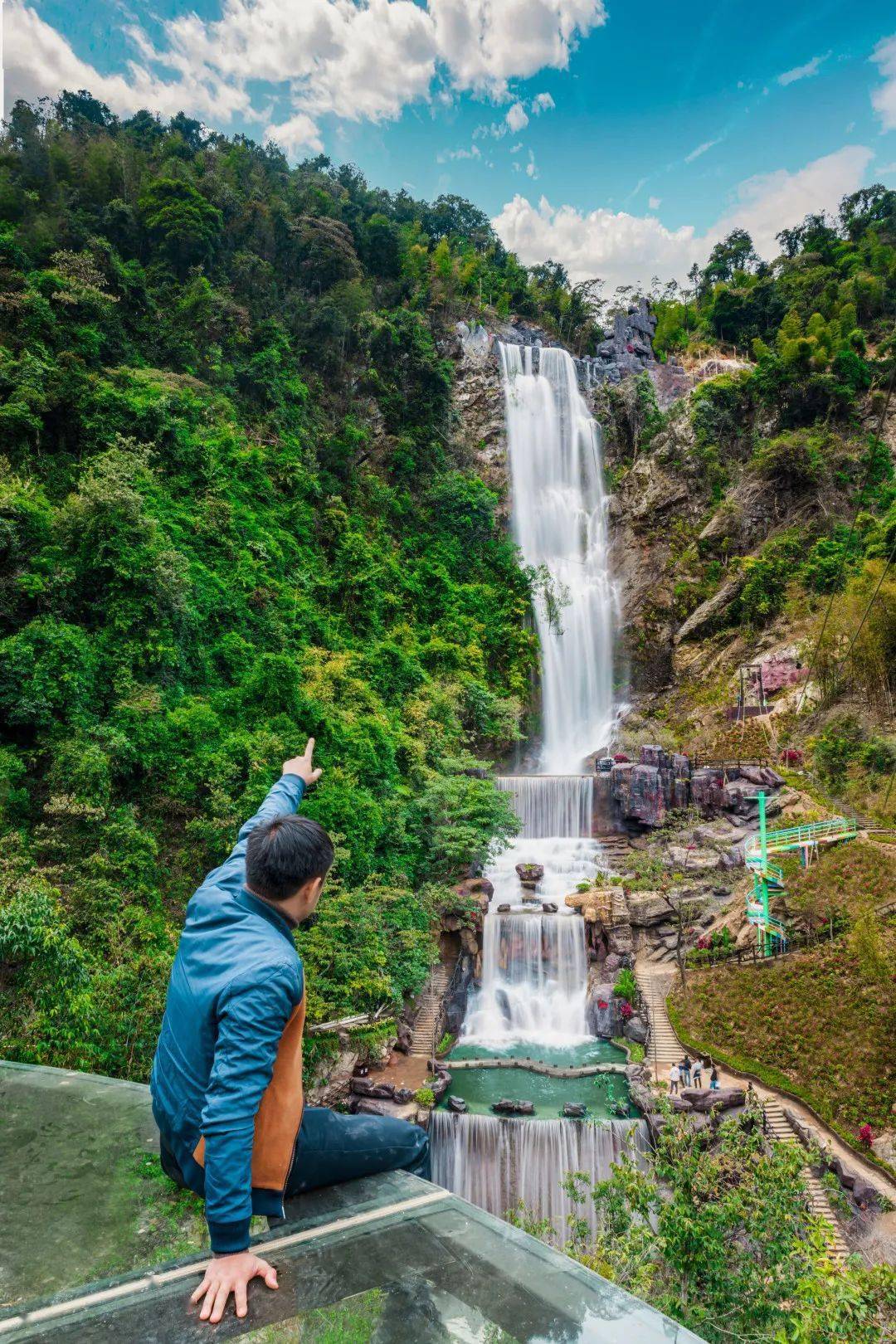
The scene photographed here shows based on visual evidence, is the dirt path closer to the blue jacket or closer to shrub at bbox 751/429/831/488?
the blue jacket

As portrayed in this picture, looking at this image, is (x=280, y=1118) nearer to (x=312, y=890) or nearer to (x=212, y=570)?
(x=312, y=890)

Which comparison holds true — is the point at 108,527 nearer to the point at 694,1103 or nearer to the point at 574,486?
the point at 694,1103

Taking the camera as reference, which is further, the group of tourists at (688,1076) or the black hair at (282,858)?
the group of tourists at (688,1076)

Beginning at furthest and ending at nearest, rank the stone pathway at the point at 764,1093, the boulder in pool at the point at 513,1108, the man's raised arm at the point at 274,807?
the boulder in pool at the point at 513,1108
the stone pathway at the point at 764,1093
the man's raised arm at the point at 274,807

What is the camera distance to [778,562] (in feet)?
75.2

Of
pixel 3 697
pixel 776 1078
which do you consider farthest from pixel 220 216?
pixel 776 1078

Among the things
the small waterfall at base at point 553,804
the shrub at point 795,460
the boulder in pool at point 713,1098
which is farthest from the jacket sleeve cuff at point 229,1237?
the shrub at point 795,460

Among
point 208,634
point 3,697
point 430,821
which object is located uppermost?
point 208,634

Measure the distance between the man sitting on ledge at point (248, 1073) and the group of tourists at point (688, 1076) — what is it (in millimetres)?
11894

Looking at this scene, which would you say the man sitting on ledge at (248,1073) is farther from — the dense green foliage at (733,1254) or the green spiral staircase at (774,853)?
the green spiral staircase at (774,853)

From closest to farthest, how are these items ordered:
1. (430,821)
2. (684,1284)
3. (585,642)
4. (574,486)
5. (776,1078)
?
1. (684,1284)
2. (776,1078)
3. (430,821)
4. (585,642)
5. (574,486)

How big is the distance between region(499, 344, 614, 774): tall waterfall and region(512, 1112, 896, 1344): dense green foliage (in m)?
17.5

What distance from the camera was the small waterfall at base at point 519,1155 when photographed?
9.81 metres

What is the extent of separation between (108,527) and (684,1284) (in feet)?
38.6
